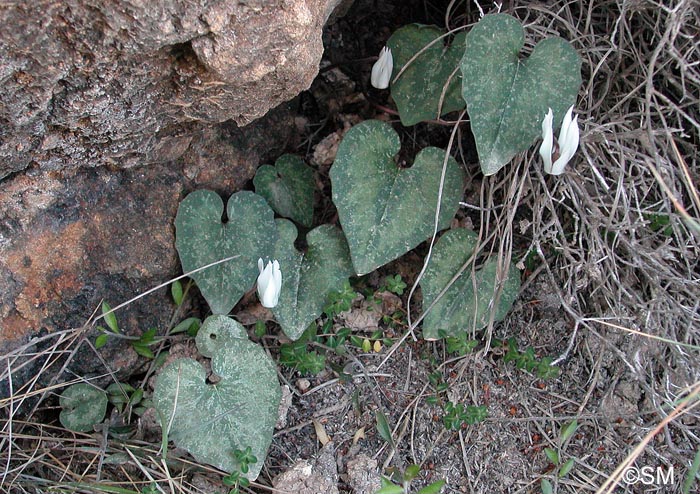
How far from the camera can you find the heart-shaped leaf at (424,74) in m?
1.62

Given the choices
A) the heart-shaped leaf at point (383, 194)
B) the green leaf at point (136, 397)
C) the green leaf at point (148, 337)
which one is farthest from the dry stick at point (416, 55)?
the green leaf at point (136, 397)

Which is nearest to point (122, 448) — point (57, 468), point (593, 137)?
point (57, 468)

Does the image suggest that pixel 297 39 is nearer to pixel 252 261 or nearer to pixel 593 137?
pixel 252 261

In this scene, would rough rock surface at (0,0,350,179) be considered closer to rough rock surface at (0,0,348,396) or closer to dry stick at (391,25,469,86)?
rough rock surface at (0,0,348,396)

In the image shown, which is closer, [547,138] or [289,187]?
[547,138]

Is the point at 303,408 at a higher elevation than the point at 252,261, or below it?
below

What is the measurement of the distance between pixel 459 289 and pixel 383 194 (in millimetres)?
268

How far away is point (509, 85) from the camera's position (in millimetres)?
1470

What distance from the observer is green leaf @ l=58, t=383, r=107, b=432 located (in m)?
1.37

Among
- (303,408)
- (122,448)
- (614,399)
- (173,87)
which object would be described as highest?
(173,87)

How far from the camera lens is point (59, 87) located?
1.14m

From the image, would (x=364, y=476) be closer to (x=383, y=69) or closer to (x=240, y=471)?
(x=240, y=471)

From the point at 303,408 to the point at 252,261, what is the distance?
1.09 ft

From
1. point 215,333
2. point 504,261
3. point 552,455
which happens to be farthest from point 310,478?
point 504,261
